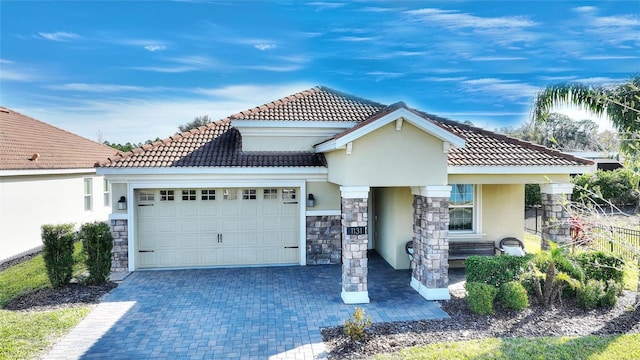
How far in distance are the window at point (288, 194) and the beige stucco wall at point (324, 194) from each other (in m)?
0.47

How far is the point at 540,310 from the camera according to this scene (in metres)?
8.42

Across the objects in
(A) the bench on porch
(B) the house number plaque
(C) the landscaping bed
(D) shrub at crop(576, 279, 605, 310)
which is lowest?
(C) the landscaping bed

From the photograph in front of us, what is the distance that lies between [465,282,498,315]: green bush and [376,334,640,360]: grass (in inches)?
44.3

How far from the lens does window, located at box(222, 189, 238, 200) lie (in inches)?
478

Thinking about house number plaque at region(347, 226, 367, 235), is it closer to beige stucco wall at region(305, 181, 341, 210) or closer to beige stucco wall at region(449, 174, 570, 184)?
beige stucco wall at region(449, 174, 570, 184)

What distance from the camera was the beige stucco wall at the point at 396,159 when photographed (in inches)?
349

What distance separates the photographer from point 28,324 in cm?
770

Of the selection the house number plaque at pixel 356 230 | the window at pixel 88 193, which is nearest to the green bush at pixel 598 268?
the house number plaque at pixel 356 230

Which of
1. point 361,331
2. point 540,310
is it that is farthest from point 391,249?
point 361,331

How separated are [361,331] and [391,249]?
18.6 feet

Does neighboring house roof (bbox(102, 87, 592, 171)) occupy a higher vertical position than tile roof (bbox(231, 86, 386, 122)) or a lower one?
lower

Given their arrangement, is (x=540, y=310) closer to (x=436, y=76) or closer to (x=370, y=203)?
(x=436, y=76)

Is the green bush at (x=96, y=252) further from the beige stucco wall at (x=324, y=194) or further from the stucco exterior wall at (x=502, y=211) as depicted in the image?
the stucco exterior wall at (x=502, y=211)

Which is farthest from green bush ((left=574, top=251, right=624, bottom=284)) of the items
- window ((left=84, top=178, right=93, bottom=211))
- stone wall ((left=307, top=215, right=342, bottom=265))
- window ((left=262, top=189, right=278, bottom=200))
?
window ((left=84, top=178, right=93, bottom=211))
